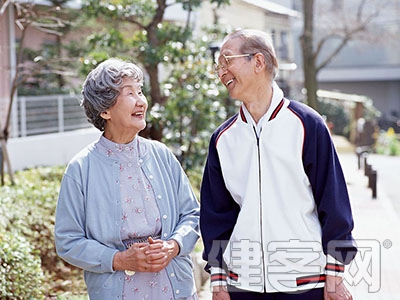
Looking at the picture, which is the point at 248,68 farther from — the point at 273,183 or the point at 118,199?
the point at 118,199

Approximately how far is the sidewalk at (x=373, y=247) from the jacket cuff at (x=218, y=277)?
2.33 meters

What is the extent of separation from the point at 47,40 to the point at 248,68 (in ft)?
46.8

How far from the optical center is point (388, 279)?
739 centimetres

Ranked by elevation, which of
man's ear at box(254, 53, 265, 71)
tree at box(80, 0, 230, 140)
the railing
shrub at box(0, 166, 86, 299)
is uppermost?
tree at box(80, 0, 230, 140)

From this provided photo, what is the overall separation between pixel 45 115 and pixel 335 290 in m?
11.2

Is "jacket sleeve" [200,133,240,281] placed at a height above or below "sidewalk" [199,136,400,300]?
above

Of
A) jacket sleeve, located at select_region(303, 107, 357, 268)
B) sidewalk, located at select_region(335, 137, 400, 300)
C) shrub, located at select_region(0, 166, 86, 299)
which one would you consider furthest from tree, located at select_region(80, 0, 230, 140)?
jacket sleeve, located at select_region(303, 107, 357, 268)

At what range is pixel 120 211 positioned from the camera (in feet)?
10.5

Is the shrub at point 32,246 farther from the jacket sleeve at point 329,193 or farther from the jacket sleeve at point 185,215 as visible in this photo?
the jacket sleeve at point 329,193

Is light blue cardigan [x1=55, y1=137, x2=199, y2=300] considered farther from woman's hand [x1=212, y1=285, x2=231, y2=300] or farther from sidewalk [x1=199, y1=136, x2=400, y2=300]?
sidewalk [x1=199, y1=136, x2=400, y2=300]

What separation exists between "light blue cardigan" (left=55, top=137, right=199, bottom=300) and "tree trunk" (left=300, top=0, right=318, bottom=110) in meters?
15.7

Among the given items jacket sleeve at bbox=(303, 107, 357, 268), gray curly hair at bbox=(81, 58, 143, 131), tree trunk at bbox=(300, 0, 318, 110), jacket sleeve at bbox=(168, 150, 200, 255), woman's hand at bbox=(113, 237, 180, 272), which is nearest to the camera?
jacket sleeve at bbox=(303, 107, 357, 268)

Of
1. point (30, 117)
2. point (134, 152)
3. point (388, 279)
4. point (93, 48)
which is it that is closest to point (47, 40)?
point (30, 117)

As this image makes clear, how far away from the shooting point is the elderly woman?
316cm
